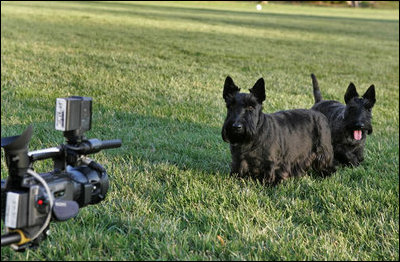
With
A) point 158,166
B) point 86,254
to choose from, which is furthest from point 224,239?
point 158,166

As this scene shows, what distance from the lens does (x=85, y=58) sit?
41.5 feet

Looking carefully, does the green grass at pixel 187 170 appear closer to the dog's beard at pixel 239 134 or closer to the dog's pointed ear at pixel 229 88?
the dog's beard at pixel 239 134

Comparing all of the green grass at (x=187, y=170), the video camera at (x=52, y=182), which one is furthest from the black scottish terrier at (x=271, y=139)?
the video camera at (x=52, y=182)

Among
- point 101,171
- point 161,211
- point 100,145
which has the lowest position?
point 161,211

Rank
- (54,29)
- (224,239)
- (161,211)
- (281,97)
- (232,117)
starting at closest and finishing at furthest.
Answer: (224,239), (161,211), (232,117), (281,97), (54,29)

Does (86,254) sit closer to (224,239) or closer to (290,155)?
(224,239)

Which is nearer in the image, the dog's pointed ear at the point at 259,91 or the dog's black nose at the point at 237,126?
the dog's black nose at the point at 237,126

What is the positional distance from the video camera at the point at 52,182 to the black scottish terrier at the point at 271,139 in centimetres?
182

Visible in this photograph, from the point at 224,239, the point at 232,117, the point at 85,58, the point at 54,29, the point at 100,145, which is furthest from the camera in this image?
the point at 54,29

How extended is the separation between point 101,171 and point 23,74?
7575 mm

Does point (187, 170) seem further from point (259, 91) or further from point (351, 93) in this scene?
point (351, 93)

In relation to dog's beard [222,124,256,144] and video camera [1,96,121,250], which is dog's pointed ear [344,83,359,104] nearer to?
dog's beard [222,124,256,144]

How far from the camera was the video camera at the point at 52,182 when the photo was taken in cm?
245

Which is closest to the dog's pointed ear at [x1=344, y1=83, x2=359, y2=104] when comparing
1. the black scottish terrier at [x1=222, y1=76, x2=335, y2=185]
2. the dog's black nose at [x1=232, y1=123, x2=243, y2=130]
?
the black scottish terrier at [x1=222, y1=76, x2=335, y2=185]
